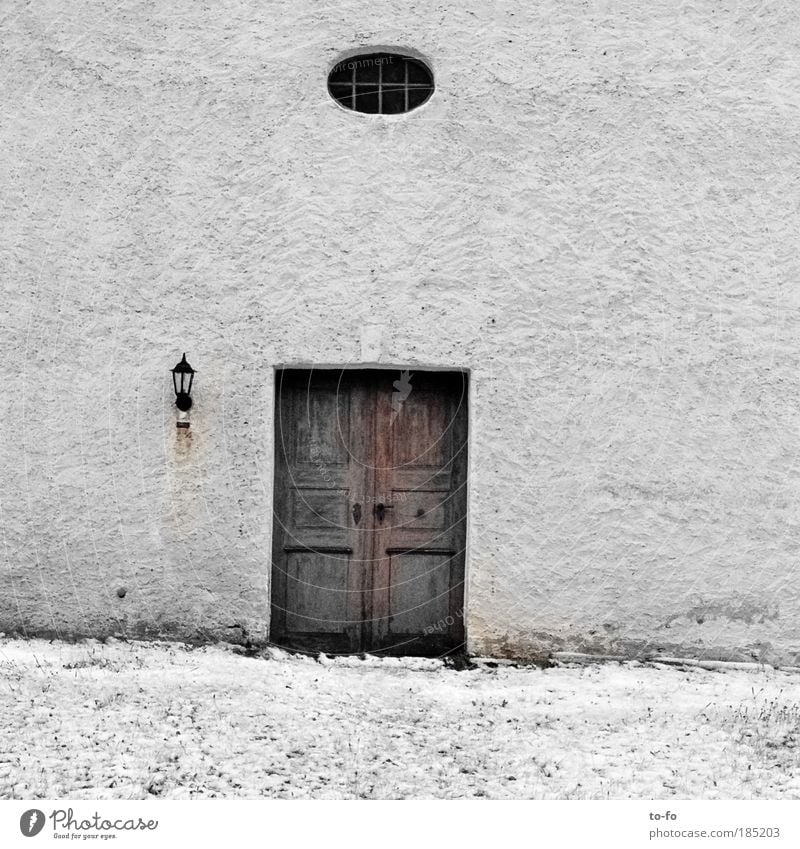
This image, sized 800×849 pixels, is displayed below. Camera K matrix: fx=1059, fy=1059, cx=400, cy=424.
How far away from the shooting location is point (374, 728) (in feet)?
18.5

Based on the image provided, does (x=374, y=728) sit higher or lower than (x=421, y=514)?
lower

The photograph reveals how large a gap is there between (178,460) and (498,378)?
216 cm

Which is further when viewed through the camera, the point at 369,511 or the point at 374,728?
the point at 369,511

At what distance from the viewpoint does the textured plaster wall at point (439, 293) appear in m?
6.91

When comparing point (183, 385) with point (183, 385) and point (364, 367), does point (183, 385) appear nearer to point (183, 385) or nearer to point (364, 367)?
point (183, 385)

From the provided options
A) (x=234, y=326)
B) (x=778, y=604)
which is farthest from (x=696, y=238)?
(x=234, y=326)

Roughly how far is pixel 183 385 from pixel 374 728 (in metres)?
2.56

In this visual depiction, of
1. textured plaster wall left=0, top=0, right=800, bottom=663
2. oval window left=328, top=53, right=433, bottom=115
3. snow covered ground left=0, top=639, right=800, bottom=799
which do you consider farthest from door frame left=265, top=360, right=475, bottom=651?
oval window left=328, top=53, right=433, bottom=115

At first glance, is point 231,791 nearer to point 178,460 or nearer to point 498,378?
point 178,460

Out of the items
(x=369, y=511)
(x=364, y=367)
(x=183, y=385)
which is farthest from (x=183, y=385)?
(x=369, y=511)

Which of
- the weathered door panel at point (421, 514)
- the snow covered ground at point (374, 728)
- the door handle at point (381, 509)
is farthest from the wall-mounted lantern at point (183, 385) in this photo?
the snow covered ground at point (374, 728)

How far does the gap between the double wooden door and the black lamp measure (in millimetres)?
611

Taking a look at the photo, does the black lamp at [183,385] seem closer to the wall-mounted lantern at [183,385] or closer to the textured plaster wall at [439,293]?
the wall-mounted lantern at [183,385]

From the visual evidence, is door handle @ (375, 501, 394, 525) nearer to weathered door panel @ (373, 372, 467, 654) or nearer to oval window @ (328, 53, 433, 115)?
weathered door panel @ (373, 372, 467, 654)
